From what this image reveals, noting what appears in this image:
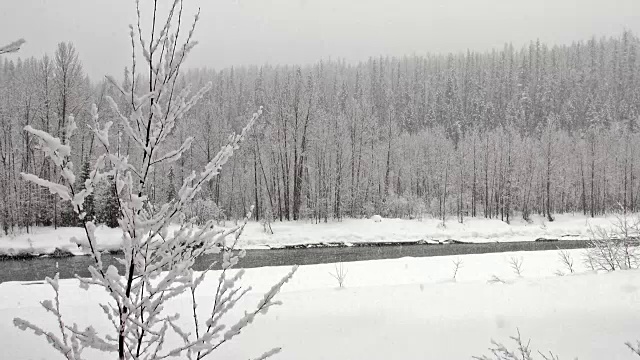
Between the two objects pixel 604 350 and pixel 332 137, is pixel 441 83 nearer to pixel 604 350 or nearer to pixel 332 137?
pixel 332 137

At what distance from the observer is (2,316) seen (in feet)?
24.6

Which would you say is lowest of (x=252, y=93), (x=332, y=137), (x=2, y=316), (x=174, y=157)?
(x=2, y=316)

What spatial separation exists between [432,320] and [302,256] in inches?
585

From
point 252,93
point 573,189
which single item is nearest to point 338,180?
point 573,189

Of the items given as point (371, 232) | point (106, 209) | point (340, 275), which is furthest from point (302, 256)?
point (106, 209)

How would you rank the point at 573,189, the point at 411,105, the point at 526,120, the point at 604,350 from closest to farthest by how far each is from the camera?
the point at 604,350, the point at 573,189, the point at 526,120, the point at 411,105

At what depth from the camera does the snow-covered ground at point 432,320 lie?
6.82 metres

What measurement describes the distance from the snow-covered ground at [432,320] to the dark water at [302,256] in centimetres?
807

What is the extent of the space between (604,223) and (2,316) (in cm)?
3951

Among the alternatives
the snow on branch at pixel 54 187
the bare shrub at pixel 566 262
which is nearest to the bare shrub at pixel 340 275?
the bare shrub at pixel 566 262

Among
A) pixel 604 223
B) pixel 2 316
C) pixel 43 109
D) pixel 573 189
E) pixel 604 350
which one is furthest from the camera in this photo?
pixel 573 189

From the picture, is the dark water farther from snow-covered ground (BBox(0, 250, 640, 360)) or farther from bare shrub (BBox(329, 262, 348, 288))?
snow-covered ground (BBox(0, 250, 640, 360))

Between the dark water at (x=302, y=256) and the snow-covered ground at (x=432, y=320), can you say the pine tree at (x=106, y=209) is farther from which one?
the snow-covered ground at (x=432, y=320)

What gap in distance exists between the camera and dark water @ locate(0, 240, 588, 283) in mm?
16891
